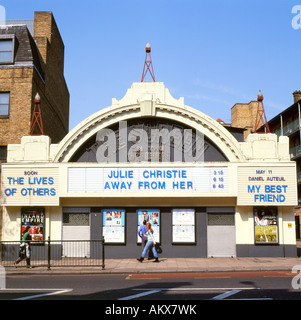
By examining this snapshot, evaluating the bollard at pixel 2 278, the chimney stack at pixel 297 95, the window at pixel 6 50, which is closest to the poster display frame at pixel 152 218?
the bollard at pixel 2 278

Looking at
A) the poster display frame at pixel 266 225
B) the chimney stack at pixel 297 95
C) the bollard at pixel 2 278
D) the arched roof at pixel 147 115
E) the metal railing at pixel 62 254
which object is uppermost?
the chimney stack at pixel 297 95

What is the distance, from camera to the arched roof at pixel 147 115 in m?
19.4

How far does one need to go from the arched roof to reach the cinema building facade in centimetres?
5

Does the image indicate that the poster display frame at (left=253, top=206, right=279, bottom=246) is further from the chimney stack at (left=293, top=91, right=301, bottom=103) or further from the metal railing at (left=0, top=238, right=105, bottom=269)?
the chimney stack at (left=293, top=91, right=301, bottom=103)

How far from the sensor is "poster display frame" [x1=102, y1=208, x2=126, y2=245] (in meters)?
19.3

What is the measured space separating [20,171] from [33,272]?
6212 millimetres

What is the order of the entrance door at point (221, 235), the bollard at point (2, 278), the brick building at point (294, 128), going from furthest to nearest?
the brick building at point (294, 128), the entrance door at point (221, 235), the bollard at point (2, 278)

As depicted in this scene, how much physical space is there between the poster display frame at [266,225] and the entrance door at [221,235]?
3.89ft

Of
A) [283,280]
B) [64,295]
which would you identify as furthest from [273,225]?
[64,295]

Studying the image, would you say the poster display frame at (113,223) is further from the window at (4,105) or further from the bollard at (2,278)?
the window at (4,105)

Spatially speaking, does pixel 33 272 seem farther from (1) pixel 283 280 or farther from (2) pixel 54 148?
(1) pixel 283 280

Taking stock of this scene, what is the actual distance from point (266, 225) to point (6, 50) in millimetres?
18401

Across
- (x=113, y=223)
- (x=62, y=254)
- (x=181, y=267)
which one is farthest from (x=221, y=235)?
(x=62, y=254)
